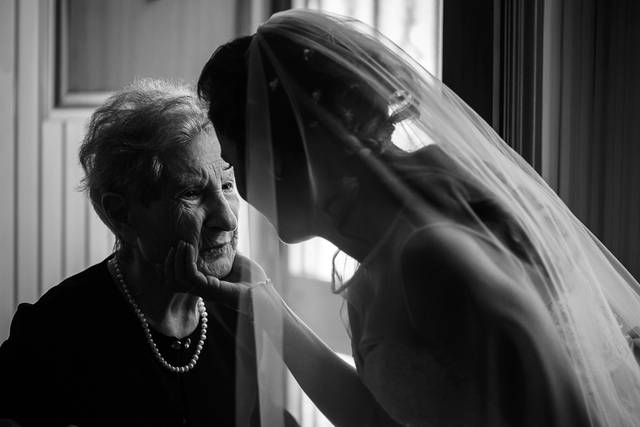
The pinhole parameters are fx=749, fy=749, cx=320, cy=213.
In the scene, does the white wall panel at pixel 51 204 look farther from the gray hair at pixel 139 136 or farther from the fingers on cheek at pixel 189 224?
the fingers on cheek at pixel 189 224

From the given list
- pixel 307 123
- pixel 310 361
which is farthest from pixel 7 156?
pixel 307 123

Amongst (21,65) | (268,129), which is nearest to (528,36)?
(268,129)

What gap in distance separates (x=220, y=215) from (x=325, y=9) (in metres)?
0.76

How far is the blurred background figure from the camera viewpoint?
1478 mm

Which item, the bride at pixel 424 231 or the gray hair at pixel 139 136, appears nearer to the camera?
the bride at pixel 424 231

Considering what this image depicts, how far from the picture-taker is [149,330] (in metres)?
1.53

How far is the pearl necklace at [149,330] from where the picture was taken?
150 cm

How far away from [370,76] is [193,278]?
1.83ft

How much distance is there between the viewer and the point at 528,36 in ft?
4.90

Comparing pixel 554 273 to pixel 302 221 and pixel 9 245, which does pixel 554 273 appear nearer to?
pixel 302 221

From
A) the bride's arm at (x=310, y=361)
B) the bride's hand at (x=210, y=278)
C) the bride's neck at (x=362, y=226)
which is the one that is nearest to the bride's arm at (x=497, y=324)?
the bride's neck at (x=362, y=226)

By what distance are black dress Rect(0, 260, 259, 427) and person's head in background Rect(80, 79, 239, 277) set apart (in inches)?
5.9

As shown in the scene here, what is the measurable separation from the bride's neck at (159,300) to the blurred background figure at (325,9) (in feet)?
0.94

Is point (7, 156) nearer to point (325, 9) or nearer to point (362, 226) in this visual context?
point (325, 9)
